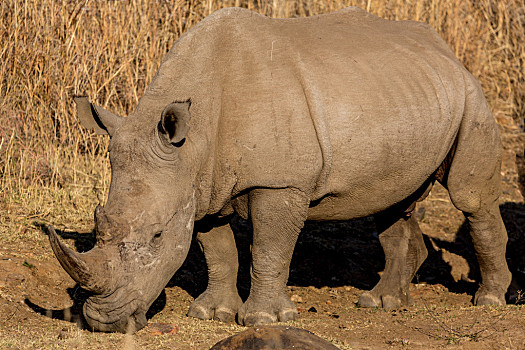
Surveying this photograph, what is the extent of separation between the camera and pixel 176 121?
441cm

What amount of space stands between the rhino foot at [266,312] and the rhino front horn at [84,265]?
3.88 feet

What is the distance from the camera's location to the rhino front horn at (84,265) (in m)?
4.01

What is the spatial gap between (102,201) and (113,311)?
329 centimetres

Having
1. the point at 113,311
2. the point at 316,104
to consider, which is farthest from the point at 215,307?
the point at 316,104

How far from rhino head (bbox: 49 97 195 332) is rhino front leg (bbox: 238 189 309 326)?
50cm

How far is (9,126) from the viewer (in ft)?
25.7

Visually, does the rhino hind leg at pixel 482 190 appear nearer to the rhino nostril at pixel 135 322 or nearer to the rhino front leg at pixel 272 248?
the rhino front leg at pixel 272 248

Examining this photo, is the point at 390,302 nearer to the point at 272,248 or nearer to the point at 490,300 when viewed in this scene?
the point at 490,300

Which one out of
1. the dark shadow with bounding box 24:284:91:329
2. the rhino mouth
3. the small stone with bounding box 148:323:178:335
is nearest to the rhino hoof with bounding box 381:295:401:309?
the small stone with bounding box 148:323:178:335

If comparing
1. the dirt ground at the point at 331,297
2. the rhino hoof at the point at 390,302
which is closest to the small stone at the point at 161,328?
the dirt ground at the point at 331,297

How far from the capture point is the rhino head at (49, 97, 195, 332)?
4230 mm

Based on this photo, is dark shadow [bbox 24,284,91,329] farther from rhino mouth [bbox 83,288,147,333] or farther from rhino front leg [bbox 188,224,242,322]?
rhino front leg [bbox 188,224,242,322]

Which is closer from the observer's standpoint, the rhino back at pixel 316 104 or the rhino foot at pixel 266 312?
the rhino back at pixel 316 104

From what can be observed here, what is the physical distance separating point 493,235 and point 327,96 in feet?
6.80
